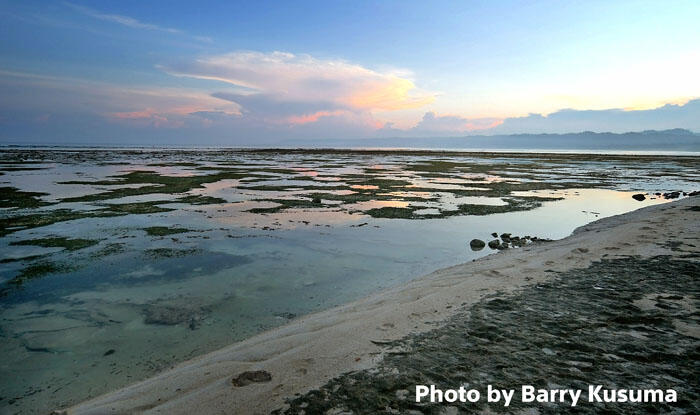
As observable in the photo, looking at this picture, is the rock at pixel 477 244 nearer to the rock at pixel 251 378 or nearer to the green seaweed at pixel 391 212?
the green seaweed at pixel 391 212

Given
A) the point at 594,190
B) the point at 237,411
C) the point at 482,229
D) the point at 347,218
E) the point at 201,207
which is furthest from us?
the point at 594,190

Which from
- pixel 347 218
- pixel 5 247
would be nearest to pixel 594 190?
pixel 347 218

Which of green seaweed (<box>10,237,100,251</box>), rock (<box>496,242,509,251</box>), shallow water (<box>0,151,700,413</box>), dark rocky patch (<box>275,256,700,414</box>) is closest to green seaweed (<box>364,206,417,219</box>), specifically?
shallow water (<box>0,151,700,413</box>)

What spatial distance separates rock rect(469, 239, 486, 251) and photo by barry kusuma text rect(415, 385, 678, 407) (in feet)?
25.9

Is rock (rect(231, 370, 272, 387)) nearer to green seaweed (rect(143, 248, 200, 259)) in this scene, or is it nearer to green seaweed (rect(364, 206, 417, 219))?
green seaweed (rect(143, 248, 200, 259))

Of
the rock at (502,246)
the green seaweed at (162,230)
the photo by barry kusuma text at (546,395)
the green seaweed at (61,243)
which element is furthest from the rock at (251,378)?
the green seaweed at (162,230)

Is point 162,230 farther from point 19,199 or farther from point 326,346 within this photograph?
point 19,199

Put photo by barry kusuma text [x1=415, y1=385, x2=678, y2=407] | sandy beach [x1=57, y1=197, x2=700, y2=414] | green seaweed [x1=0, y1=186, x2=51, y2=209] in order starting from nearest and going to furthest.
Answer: photo by barry kusuma text [x1=415, y1=385, x2=678, y2=407] < sandy beach [x1=57, y1=197, x2=700, y2=414] < green seaweed [x1=0, y1=186, x2=51, y2=209]

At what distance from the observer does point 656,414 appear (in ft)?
8.12

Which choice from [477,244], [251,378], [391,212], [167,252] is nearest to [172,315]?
[251,378]

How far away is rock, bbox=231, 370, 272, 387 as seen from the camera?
326 cm

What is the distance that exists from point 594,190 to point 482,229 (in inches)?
676

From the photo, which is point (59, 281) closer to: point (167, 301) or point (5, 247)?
point (167, 301)

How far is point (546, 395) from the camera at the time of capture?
2.78 m
